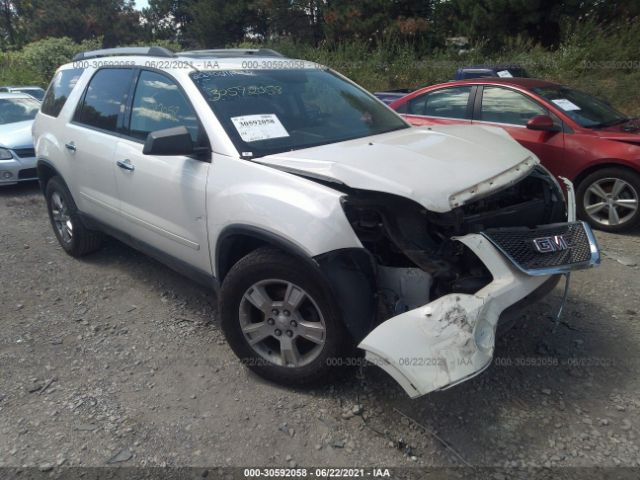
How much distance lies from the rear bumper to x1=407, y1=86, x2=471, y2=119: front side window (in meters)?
5.61

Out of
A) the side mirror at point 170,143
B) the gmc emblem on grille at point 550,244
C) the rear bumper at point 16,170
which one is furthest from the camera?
the rear bumper at point 16,170

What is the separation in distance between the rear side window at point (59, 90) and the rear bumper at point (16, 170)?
3115 mm

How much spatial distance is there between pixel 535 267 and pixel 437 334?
0.72m

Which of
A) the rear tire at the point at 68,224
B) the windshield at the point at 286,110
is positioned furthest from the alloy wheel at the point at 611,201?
the rear tire at the point at 68,224

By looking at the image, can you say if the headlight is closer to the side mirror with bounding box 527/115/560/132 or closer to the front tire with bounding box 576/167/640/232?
the side mirror with bounding box 527/115/560/132

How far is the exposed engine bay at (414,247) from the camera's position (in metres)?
2.52

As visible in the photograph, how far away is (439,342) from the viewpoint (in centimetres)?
212

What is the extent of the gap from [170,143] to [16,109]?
7685 mm

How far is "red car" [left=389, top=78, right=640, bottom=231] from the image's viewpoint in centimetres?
507

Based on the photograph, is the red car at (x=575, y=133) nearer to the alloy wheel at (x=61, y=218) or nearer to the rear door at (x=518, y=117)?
Answer: the rear door at (x=518, y=117)

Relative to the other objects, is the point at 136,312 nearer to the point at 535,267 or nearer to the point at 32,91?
the point at 535,267

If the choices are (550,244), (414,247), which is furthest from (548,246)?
(414,247)

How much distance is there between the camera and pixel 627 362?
3.04 metres

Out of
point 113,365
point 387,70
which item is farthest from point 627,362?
point 387,70
